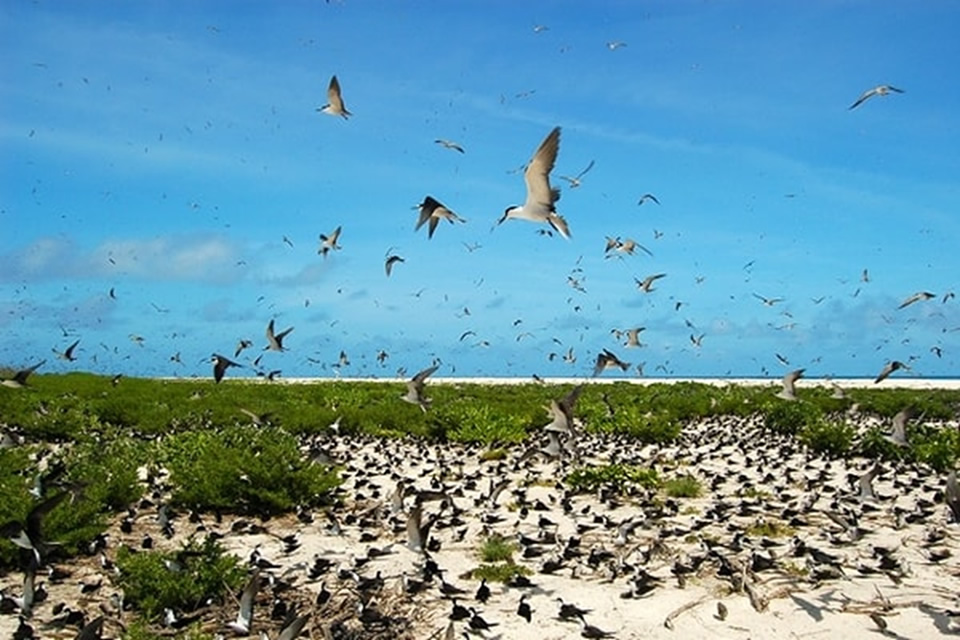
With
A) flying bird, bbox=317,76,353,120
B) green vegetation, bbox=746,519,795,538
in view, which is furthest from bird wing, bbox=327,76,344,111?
green vegetation, bbox=746,519,795,538

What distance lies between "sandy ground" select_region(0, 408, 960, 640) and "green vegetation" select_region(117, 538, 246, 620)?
0.28m

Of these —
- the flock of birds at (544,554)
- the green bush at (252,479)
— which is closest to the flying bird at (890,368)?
the flock of birds at (544,554)

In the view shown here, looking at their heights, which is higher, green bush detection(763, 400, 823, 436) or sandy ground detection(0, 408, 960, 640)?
sandy ground detection(0, 408, 960, 640)

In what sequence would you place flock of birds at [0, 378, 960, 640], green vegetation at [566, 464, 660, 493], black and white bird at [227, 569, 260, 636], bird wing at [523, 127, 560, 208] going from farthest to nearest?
green vegetation at [566, 464, 660, 493] → bird wing at [523, 127, 560, 208] → flock of birds at [0, 378, 960, 640] → black and white bird at [227, 569, 260, 636]

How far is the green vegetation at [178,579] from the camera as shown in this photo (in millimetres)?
7793

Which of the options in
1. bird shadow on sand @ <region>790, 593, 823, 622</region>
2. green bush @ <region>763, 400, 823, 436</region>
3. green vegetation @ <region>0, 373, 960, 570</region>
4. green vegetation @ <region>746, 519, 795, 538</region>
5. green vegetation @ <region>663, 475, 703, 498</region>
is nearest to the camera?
bird shadow on sand @ <region>790, 593, 823, 622</region>

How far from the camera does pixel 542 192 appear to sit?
8.93 metres

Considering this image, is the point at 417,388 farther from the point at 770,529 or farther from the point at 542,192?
the point at 770,529

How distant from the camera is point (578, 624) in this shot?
781 centimetres

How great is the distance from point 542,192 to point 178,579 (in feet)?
17.0

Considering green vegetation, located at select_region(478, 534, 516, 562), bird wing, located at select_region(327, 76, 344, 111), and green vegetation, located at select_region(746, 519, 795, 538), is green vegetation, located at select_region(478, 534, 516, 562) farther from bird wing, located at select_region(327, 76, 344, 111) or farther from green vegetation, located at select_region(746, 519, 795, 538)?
bird wing, located at select_region(327, 76, 344, 111)

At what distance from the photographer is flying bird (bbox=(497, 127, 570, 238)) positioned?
8.61 metres

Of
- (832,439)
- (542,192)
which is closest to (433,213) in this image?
(542,192)

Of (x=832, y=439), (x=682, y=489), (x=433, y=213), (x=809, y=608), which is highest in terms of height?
(x=433, y=213)
